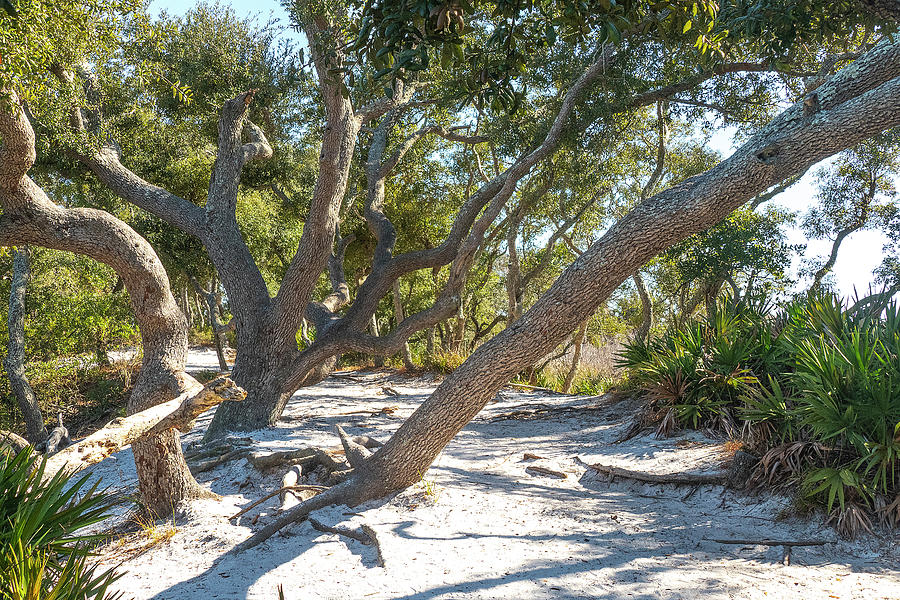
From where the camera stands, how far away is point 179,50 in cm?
919

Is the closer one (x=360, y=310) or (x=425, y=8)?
(x=425, y=8)

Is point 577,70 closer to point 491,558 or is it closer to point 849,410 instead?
point 849,410

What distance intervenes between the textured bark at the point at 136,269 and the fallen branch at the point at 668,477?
4507mm

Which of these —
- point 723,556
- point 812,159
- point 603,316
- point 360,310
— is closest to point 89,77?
point 360,310

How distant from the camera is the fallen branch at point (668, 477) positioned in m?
5.50

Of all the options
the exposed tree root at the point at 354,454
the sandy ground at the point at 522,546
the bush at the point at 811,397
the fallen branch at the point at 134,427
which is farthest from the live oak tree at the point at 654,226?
the bush at the point at 811,397

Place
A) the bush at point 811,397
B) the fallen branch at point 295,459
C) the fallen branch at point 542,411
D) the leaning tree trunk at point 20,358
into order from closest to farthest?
the bush at point 811,397, the fallen branch at point 295,459, the leaning tree trunk at point 20,358, the fallen branch at point 542,411

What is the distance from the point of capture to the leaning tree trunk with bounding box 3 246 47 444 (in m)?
9.52

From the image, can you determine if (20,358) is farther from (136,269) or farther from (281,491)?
(281,491)

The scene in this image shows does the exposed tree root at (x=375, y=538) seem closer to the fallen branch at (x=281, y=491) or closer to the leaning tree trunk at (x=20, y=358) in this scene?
the fallen branch at (x=281, y=491)

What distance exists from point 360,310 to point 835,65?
27.2 ft

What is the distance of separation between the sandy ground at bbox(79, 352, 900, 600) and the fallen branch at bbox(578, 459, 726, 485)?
83mm

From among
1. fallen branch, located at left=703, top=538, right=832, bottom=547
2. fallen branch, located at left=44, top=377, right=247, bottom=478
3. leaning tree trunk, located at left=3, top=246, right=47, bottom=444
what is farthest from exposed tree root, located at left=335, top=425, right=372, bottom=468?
leaning tree trunk, located at left=3, top=246, right=47, bottom=444

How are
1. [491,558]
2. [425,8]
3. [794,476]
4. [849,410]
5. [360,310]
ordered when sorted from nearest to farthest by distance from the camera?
[425,8], [491,558], [849,410], [794,476], [360,310]
